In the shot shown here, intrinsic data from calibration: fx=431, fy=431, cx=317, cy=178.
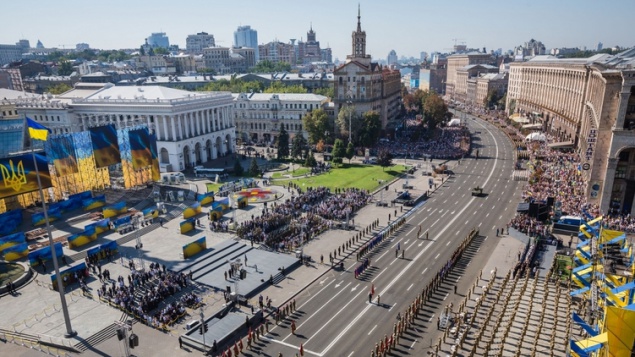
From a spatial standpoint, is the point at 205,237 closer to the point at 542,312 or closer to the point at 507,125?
the point at 542,312

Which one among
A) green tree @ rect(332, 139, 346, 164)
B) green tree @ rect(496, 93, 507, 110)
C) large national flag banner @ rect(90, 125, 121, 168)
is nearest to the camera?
large national flag banner @ rect(90, 125, 121, 168)

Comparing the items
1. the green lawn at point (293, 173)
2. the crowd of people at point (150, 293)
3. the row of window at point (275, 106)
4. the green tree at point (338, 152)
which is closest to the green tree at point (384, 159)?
the green tree at point (338, 152)

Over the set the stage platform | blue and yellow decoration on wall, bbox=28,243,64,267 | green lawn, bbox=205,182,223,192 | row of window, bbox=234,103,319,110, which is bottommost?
green lawn, bbox=205,182,223,192

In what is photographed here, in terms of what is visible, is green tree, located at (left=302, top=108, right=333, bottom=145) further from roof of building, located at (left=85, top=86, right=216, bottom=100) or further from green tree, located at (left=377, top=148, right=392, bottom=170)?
roof of building, located at (left=85, top=86, right=216, bottom=100)

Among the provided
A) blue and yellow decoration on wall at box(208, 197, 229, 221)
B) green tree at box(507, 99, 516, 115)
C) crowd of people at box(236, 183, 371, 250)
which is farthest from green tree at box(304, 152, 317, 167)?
green tree at box(507, 99, 516, 115)

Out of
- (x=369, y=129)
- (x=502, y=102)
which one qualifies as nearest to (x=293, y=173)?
(x=369, y=129)

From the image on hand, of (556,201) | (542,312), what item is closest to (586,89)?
(556,201)

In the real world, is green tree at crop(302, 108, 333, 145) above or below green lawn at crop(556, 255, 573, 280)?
above
